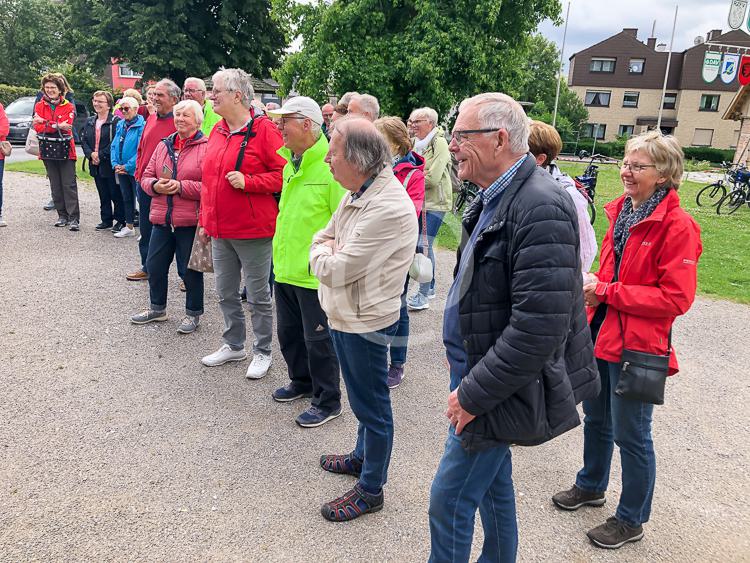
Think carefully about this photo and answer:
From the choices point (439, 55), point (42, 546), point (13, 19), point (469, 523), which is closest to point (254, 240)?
point (42, 546)

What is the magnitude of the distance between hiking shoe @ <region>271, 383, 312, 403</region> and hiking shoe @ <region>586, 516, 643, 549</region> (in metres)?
2.16

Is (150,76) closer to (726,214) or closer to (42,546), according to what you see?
(726,214)

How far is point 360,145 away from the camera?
255 cm

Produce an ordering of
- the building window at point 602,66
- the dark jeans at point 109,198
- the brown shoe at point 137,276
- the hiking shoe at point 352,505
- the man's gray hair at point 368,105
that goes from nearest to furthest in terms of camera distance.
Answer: the hiking shoe at point 352,505 → the man's gray hair at point 368,105 → the brown shoe at point 137,276 → the dark jeans at point 109,198 → the building window at point 602,66

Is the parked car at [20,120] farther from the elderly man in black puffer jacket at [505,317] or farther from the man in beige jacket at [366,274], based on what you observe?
the elderly man in black puffer jacket at [505,317]

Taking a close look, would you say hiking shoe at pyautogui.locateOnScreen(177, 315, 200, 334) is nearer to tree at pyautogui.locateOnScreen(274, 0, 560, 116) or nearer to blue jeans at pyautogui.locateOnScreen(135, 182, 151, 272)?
blue jeans at pyautogui.locateOnScreen(135, 182, 151, 272)

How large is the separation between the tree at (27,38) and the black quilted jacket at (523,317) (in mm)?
43674

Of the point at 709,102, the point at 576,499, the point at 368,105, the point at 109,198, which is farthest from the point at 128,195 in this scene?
the point at 709,102

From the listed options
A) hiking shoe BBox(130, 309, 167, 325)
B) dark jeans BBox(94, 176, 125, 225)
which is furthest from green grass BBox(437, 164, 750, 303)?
dark jeans BBox(94, 176, 125, 225)

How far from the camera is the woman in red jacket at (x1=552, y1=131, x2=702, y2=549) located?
243 cm

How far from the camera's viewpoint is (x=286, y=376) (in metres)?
4.46

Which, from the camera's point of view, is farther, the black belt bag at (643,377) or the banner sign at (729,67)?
the banner sign at (729,67)

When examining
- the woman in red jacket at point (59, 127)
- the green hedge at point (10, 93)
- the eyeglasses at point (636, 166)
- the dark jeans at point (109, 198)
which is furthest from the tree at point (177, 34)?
the eyeglasses at point (636, 166)

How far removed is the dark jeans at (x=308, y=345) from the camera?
11.7 feet
